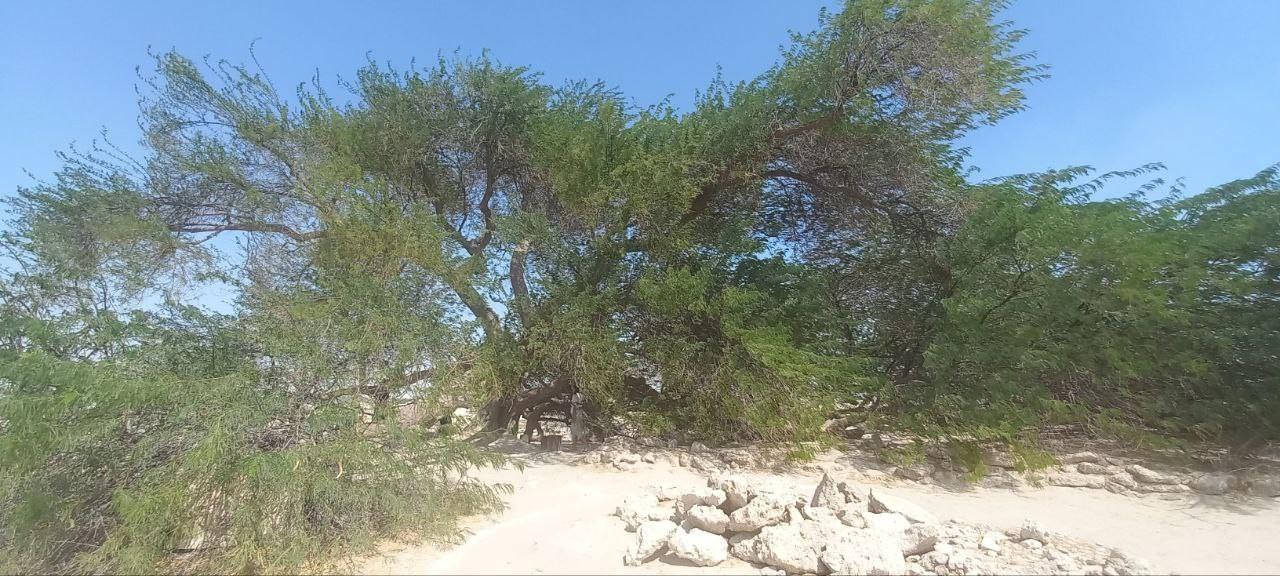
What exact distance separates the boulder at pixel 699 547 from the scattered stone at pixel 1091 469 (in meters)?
5.12

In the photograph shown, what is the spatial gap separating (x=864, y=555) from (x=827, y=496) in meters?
Answer: 1.09

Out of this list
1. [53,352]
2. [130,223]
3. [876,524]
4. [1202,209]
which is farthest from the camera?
[130,223]

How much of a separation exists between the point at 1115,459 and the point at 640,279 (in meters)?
6.13

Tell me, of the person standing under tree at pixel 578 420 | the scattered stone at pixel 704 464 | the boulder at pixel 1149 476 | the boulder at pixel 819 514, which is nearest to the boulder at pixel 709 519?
the boulder at pixel 819 514

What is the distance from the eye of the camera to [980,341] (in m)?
7.95

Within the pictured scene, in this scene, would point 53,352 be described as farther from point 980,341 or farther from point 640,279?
point 980,341

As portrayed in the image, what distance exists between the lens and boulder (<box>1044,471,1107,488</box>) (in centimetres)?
714

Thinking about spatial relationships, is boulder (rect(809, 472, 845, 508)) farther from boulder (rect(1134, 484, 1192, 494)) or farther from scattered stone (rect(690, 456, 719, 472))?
boulder (rect(1134, 484, 1192, 494))

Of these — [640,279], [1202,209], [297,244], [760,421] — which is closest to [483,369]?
[640,279]

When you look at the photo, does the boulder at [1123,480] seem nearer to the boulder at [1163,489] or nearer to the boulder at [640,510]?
the boulder at [1163,489]

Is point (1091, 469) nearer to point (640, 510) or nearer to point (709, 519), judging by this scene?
point (709, 519)

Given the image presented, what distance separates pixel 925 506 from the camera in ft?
21.4

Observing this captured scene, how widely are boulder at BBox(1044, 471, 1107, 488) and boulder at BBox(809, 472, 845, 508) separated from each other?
3403mm

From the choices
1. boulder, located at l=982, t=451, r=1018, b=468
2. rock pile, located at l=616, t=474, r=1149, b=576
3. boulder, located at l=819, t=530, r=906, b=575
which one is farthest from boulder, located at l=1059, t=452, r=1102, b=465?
boulder, located at l=819, t=530, r=906, b=575
